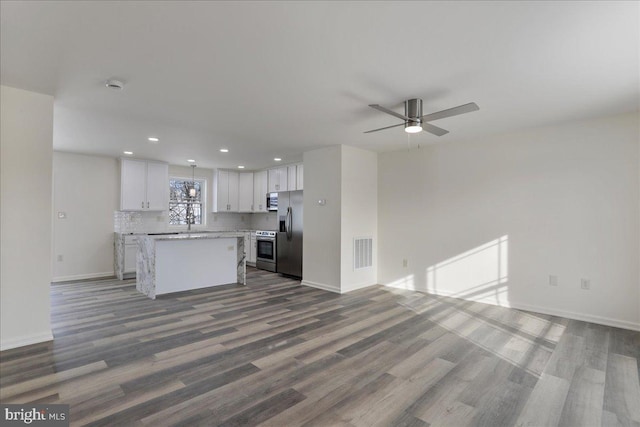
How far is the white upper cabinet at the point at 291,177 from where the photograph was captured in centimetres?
707

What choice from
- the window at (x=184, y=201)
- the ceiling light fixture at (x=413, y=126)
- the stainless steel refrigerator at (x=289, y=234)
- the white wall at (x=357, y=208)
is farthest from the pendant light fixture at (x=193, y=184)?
the ceiling light fixture at (x=413, y=126)

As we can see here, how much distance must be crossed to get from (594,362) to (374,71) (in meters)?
3.17

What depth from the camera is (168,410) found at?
6.77ft

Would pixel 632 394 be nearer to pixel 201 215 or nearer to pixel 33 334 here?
pixel 33 334

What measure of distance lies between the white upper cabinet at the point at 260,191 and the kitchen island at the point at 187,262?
2122 millimetres

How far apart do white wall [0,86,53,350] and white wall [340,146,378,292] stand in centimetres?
378

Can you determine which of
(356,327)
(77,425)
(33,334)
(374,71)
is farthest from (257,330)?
(374,71)

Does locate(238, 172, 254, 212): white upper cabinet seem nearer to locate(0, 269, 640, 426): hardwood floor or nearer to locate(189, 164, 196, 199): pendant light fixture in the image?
locate(189, 164, 196, 199): pendant light fixture

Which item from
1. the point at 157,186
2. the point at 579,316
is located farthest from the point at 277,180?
the point at 579,316

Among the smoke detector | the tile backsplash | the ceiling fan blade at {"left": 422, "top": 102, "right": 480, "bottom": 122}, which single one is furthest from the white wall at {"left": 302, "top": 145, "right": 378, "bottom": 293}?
the smoke detector

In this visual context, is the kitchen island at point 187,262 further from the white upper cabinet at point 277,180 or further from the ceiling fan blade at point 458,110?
the ceiling fan blade at point 458,110

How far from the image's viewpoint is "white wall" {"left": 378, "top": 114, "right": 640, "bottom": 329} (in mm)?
3748

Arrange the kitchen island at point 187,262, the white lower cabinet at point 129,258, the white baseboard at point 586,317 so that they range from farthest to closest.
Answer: the white lower cabinet at point 129,258 < the kitchen island at point 187,262 < the white baseboard at point 586,317

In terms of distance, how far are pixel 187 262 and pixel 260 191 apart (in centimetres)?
316
